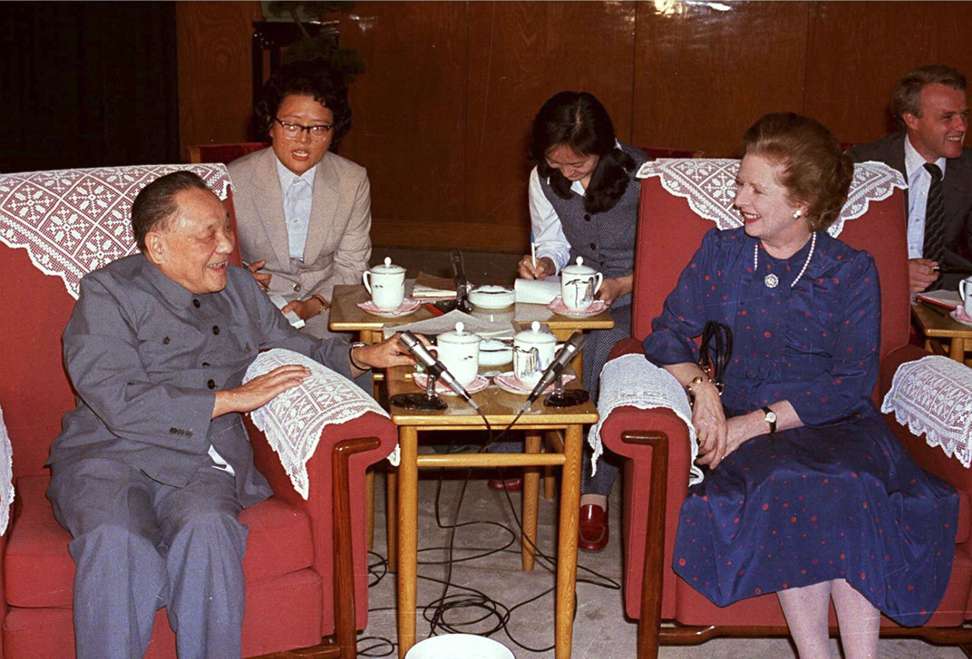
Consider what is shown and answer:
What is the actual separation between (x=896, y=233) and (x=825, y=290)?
51cm

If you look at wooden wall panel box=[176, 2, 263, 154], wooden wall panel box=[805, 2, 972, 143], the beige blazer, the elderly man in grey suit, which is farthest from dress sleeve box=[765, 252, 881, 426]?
wooden wall panel box=[176, 2, 263, 154]

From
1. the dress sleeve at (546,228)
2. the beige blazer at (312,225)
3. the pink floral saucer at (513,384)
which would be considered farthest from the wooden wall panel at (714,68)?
the pink floral saucer at (513,384)

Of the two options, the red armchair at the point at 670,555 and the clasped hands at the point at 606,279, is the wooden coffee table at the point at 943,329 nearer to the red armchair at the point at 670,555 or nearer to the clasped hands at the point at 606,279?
the red armchair at the point at 670,555

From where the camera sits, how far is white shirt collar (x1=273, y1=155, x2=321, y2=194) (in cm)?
362

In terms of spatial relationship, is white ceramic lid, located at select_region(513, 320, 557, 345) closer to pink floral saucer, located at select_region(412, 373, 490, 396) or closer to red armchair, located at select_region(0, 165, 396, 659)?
pink floral saucer, located at select_region(412, 373, 490, 396)

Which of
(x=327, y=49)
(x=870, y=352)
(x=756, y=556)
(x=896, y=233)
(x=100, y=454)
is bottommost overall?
(x=756, y=556)

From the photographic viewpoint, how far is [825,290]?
108 inches

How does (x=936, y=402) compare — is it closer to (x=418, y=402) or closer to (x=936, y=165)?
(x=418, y=402)

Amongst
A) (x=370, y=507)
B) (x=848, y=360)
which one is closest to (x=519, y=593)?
(x=370, y=507)

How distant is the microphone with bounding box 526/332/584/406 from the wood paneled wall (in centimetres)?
488

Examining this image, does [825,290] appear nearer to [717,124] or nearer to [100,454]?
[100,454]

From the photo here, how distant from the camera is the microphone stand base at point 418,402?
7.93 ft

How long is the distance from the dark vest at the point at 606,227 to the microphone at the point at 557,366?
48.5 inches

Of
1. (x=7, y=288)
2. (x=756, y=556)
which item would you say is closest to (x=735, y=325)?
(x=756, y=556)
